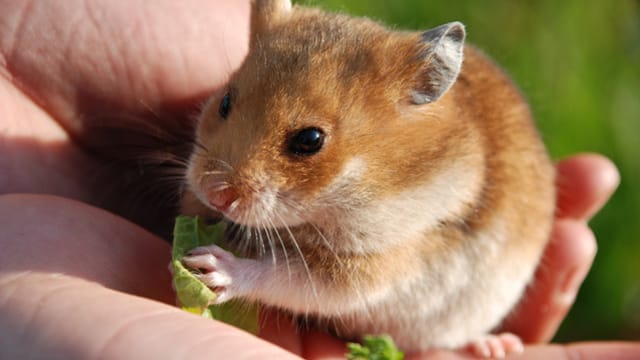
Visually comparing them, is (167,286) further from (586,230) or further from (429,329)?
(586,230)

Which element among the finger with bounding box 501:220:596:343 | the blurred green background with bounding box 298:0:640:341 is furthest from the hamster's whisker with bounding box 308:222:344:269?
the blurred green background with bounding box 298:0:640:341

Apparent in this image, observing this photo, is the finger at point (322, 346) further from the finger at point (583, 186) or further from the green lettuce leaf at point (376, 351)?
the finger at point (583, 186)

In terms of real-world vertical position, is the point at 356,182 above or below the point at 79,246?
above

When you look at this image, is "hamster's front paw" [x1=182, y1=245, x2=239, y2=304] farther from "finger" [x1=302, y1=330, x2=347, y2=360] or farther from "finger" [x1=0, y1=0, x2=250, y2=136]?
"finger" [x1=0, y1=0, x2=250, y2=136]

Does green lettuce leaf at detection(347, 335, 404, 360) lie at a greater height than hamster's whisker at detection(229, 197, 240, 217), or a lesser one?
lesser

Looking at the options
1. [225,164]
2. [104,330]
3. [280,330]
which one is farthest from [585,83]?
[104,330]

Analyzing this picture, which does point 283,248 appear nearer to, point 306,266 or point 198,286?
point 306,266

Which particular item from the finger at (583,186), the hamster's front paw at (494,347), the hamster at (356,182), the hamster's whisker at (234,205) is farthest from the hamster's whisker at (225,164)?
the finger at (583,186)
